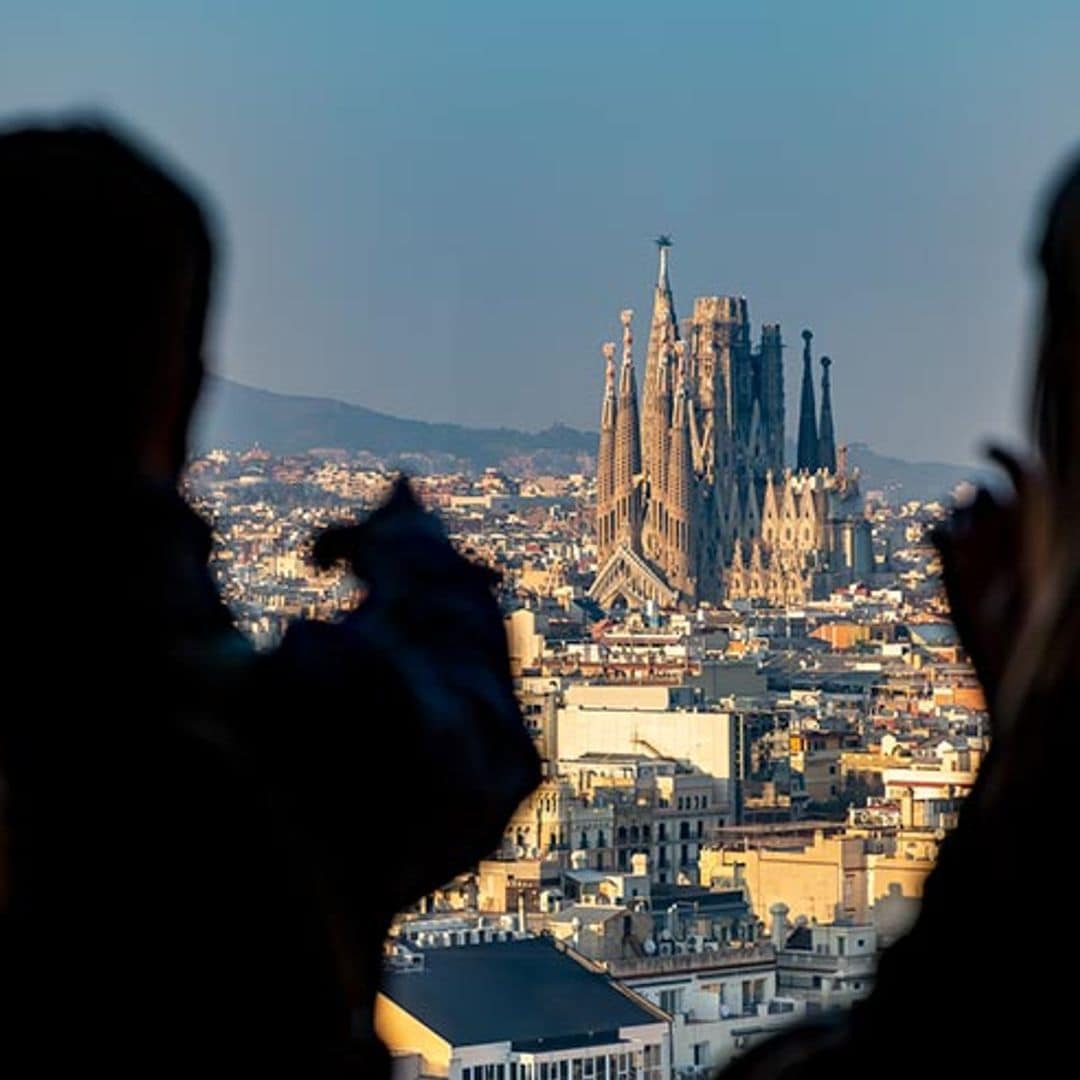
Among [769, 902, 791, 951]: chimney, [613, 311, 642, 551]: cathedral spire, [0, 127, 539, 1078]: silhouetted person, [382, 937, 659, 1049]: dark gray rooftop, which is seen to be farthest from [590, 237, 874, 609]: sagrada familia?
[0, 127, 539, 1078]: silhouetted person

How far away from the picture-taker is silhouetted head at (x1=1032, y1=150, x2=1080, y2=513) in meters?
1.67

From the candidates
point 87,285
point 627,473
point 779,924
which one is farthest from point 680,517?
point 87,285

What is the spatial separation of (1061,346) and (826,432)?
91.9m

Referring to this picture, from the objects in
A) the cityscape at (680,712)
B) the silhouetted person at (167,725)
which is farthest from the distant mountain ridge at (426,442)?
the silhouetted person at (167,725)

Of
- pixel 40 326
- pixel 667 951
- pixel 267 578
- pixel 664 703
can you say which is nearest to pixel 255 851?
pixel 40 326

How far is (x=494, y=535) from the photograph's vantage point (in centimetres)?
8788

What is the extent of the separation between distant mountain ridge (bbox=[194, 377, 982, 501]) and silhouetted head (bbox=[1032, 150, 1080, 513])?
3670cm

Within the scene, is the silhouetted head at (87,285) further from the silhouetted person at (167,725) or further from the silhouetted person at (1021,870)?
the silhouetted person at (1021,870)

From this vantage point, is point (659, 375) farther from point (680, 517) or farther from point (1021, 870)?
point (1021, 870)

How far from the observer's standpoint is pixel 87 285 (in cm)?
181

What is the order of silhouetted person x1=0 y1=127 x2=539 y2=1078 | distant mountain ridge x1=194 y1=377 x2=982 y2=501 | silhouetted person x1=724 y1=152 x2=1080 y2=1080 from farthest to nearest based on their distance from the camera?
distant mountain ridge x1=194 y1=377 x2=982 y2=501, silhouetted person x1=0 y1=127 x2=539 y2=1078, silhouetted person x1=724 y1=152 x2=1080 y2=1080

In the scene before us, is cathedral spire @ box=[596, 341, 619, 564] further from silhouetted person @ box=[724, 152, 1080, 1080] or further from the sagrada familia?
silhouetted person @ box=[724, 152, 1080, 1080]

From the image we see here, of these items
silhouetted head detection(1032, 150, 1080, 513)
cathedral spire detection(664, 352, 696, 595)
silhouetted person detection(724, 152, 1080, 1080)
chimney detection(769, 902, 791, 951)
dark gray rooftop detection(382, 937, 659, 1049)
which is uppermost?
cathedral spire detection(664, 352, 696, 595)

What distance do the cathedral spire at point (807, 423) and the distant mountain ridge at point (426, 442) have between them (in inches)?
82.5
